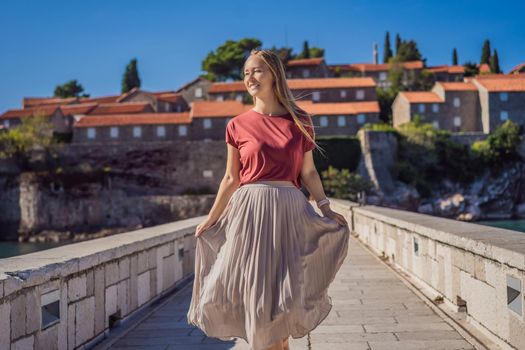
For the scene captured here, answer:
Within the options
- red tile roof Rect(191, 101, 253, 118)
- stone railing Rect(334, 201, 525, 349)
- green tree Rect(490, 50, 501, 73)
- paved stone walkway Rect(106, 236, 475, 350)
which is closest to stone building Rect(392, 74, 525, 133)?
green tree Rect(490, 50, 501, 73)

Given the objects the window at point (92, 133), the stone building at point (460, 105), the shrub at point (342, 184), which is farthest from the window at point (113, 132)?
the stone building at point (460, 105)

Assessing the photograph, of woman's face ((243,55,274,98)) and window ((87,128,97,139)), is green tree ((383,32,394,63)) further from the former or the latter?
woman's face ((243,55,274,98))

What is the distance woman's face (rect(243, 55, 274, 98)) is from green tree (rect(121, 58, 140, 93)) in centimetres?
8199

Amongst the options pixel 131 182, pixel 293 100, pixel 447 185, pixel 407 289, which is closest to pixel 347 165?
pixel 447 185

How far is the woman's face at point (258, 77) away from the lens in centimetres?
335

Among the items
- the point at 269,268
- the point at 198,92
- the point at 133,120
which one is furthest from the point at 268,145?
the point at 198,92

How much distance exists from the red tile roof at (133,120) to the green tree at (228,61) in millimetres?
22432

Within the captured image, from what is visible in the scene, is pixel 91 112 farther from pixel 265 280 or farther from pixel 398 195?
pixel 265 280

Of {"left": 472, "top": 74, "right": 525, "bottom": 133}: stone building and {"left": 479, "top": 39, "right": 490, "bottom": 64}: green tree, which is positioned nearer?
{"left": 472, "top": 74, "right": 525, "bottom": 133}: stone building

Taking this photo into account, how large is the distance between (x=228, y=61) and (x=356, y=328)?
71.4 m

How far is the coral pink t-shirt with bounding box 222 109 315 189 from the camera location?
10.7 ft

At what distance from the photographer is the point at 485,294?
15.0ft

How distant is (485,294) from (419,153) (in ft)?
153

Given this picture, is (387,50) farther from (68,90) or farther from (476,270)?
(476,270)
